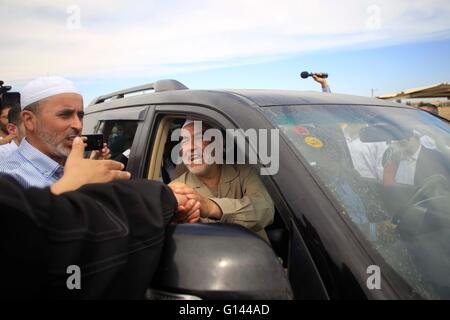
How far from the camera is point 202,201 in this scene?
1.76m

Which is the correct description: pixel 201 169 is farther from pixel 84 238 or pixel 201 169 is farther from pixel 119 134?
pixel 84 238

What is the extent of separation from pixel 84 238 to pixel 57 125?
5.04 ft

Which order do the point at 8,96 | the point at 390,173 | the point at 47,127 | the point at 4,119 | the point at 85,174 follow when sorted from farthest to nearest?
1. the point at 4,119
2. the point at 8,96
3. the point at 47,127
4. the point at 390,173
5. the point at 85,174

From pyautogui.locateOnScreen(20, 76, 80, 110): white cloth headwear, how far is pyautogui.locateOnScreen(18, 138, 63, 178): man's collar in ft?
1.14

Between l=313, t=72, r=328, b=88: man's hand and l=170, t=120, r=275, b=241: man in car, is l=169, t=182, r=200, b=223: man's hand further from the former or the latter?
l=313, t=72, r=328, b=88: man's hand

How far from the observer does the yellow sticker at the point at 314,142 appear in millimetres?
1521

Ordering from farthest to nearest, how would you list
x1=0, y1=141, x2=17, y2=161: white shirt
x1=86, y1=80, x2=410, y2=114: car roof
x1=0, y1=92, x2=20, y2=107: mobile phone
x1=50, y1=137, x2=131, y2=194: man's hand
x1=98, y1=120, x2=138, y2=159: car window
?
x1=0, y1=92, x2=20, y2=107: mobile phone < x1=0, y1=141, x2=17, y2=161: white shirt < x1=98, y1=120, x2=138, y2=159: car window < x1=86, y1=80, x2=410, y2=114: car roof < x1=50, y1=137, x2=131, y2=194: man's hand

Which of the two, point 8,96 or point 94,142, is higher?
point 8,96

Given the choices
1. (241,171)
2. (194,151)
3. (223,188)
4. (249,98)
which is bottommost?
(223,188)

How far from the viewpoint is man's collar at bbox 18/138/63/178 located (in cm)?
216

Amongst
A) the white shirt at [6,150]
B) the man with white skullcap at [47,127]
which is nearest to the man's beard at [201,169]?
the man with white skullcap at [47,127]

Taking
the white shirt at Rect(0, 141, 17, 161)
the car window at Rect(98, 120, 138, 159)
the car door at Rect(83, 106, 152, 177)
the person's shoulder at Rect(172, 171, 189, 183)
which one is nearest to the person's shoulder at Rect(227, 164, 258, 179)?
the person's shoulder at Rect(172, 171, 189, 183)

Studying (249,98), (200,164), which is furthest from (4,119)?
(249,98)
